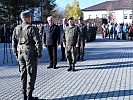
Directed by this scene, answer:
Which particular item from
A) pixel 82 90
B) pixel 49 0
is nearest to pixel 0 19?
pixel 49 0

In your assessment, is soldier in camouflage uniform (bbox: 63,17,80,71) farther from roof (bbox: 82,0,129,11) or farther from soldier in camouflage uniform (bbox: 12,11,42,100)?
roof (bbox: 82,0,129,11)

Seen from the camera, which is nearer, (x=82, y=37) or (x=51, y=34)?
(x=51, y=34)

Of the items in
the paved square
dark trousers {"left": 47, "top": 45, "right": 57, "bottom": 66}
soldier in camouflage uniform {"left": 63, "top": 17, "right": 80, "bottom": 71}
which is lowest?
the paved square

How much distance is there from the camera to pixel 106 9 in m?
105

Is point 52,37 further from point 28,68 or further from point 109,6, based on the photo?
point 109,6

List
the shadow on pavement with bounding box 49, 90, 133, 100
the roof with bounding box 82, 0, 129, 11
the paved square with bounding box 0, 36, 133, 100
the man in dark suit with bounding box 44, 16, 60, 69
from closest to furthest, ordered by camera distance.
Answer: the shadow on pavement with bounding box 49, 90, 133, 100, the paved square with bounding box 0, 36, 133, 100, the man in dark suit with bounding box 44, 16, 60, 69, the roof with bounding box 82, 0, 129, 11

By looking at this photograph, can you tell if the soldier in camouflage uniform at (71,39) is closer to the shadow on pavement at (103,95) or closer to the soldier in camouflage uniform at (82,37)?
the soldier in camouflage uniform at (82,37)

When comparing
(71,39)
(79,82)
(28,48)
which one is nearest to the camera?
(28,48)

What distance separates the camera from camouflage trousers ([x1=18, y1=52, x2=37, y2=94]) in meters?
8.32

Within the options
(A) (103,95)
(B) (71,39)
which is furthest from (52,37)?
(A) (103,95)

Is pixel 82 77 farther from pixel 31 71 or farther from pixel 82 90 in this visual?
pixel 31 71

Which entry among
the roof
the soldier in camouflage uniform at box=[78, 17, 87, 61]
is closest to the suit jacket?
the soldier in camouflage uniform at box=[78, 17, 87, 61]

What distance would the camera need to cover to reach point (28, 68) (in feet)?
27.3

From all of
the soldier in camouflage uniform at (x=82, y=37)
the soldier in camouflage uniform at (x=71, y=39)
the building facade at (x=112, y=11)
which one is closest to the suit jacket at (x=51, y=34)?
the soldier in camouflage uniform at (x=71, y=39)
